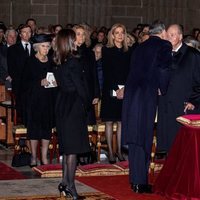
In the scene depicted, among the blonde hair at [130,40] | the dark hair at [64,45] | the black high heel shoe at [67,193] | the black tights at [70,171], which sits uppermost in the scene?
the dark hair at [64,45]

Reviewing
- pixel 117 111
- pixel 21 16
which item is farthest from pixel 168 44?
pixel 21 16

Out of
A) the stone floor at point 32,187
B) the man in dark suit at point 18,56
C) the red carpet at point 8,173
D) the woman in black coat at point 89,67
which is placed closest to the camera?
the stone floor at point 32,187

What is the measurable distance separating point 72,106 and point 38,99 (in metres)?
2.53

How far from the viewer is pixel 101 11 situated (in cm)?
2273

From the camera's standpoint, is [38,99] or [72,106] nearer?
[72,106]

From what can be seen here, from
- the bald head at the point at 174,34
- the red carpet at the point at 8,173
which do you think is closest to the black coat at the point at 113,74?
the red carpet at the point at 8,173

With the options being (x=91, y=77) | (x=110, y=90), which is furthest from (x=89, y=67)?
(x=110, y=90)

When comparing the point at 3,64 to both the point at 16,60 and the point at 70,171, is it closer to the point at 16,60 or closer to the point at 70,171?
the point at 16,60

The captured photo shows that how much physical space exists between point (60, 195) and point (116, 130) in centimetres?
305

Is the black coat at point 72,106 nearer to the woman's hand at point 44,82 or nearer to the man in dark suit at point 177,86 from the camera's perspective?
the man in dark suit at point 177,86

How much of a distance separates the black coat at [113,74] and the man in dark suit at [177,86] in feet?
6.01

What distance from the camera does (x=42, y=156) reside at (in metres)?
13.9

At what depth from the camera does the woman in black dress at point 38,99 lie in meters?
13.8

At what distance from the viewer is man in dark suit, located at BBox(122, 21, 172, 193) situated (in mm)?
11875
